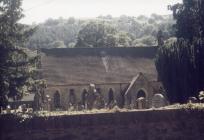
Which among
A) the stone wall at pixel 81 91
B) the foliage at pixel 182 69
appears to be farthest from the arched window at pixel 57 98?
the foliage at pixel 182 69

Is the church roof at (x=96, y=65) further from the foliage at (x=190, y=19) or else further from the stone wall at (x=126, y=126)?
the stone wall at (x=126, y=126)

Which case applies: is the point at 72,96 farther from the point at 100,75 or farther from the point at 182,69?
the point at 182,69

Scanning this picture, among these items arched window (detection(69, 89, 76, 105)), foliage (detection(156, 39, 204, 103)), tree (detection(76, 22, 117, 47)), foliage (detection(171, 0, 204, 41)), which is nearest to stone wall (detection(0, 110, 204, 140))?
foliage (detection(156, 39, 204, 103))

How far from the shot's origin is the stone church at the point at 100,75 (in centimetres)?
4025

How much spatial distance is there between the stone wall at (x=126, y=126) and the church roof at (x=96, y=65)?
77.7ft

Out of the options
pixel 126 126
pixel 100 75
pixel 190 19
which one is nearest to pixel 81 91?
pixel 100 75

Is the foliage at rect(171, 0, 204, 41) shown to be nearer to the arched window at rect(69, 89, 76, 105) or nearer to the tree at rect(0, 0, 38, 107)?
the arched window at rect(69, 89, 76, 105)

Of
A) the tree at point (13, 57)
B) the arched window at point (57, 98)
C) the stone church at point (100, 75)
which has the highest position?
the tree at point (13, 57)

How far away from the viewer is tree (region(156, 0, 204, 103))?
1210 inches

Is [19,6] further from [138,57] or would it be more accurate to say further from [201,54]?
[138,57]

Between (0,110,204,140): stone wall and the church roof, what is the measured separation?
23697 millimetres

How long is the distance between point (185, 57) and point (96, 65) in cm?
1390

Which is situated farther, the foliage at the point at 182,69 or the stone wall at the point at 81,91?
the stone wall at the point at 81,91

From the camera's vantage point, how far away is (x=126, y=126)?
57.3ft
